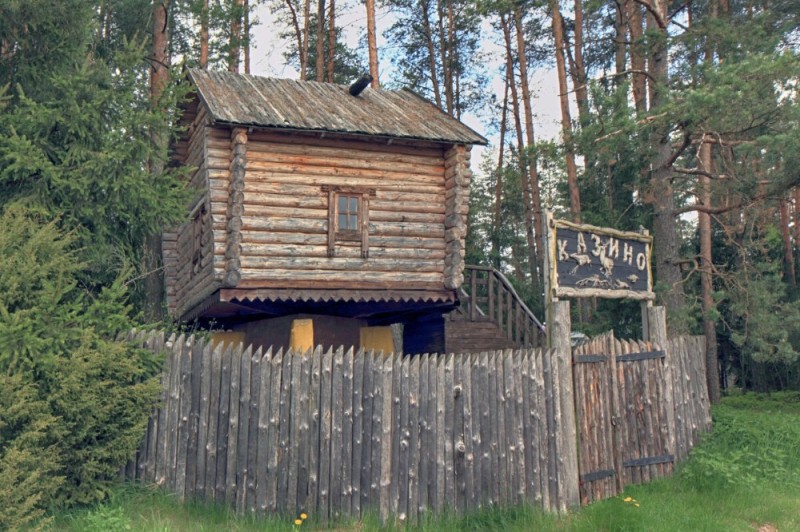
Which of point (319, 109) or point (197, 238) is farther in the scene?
point (197, 238)

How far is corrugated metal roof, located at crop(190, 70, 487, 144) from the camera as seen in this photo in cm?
1427

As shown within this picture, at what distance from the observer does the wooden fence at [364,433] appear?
8039 millimetres

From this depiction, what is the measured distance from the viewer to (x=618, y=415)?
9.80 meters

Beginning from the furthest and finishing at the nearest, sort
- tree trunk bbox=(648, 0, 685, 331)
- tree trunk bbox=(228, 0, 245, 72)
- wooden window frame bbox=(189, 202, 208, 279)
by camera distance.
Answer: tree trunk bbox=(228, 0, 245, 72), wooden window frame bbox=(189, 202, 208, 279), tree trunk bbox=(648, 0, 685, 331)

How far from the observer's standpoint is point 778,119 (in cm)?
1345

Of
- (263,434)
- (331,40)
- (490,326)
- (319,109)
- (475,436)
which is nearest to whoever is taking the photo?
(263,434)

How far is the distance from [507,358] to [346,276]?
613cm

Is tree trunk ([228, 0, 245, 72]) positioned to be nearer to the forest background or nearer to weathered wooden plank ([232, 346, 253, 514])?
the forest background

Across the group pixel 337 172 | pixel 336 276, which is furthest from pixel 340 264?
pixel 337 172

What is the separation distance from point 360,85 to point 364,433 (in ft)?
34.2

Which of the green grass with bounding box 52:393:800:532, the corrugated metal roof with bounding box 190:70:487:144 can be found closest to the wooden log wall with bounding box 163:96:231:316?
the corrugated metal roof with bounding box 190:70:487:144

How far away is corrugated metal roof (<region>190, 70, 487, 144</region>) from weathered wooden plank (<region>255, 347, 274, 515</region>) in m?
6.70

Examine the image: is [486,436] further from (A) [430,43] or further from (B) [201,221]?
(A) [430,43]

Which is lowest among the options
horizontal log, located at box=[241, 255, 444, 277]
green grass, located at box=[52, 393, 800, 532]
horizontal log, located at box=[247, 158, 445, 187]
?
green grass, located at box=[52, 393, 800, 532]
